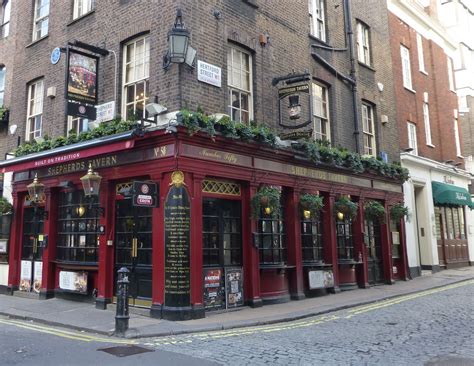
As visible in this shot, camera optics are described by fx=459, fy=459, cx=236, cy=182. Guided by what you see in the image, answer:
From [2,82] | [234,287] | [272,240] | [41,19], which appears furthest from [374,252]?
[2,82]

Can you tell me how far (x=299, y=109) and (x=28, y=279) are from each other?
949cm

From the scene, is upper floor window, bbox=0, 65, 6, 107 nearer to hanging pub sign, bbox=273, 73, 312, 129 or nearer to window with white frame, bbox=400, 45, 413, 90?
hanging pub sign, bbox=273, 73, 312, 129

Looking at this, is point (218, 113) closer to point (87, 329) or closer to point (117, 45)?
point (117, 45)

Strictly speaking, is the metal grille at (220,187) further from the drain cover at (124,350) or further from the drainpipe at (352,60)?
the drainpipe at (352,60)

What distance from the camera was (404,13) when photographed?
72.1 feet

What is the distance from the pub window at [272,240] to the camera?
12.4 metres

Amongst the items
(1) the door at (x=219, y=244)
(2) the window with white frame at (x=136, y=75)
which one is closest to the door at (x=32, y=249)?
(2) the window with white frame at (x=136, y=75)

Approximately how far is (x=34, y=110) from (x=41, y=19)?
10.3 ft

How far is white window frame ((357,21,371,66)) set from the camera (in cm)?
1822

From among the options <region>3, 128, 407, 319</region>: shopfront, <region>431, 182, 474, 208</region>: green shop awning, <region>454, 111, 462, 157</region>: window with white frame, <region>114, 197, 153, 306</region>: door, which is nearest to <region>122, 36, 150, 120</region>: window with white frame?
<region>3, 128, 407, 319</region>: shopfront

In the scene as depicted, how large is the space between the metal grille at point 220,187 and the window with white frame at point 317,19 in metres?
7.05

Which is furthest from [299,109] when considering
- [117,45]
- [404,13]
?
[404,13]

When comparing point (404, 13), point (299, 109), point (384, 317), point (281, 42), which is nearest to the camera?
point (384, 317)

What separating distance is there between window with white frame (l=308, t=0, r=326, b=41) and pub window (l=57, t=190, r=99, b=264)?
943 cm
